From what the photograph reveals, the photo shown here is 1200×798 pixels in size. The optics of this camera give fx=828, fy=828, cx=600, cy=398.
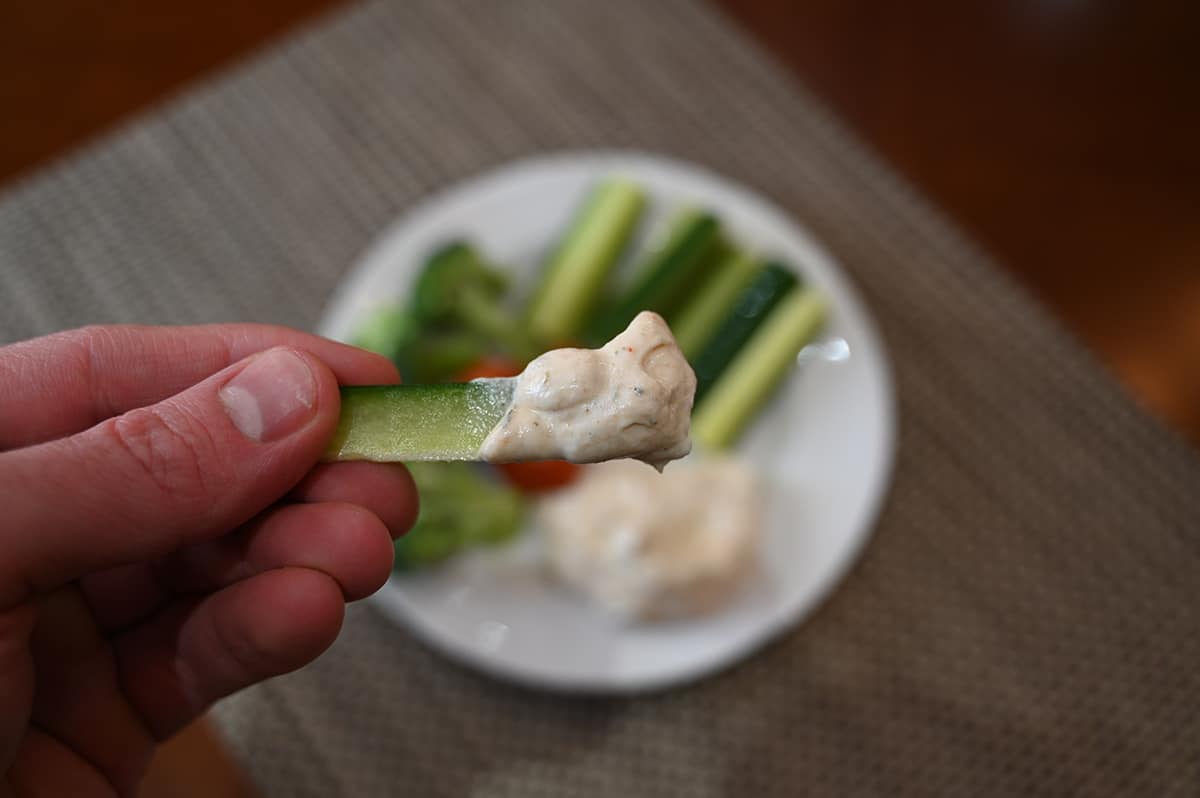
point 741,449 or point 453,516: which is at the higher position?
point 741,449

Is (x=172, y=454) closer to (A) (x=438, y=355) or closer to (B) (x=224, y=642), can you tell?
(B) (x=224, y=642)

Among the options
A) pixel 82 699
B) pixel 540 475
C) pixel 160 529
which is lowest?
pixel 82 699

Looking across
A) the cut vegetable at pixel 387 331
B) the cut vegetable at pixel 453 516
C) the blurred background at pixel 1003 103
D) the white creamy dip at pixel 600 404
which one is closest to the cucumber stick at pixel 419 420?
the white creamy dip at pixel 600 404

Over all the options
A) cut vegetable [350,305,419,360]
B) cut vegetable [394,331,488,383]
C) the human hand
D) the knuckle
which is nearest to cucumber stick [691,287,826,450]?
cut vegetable [394,331,488,383]

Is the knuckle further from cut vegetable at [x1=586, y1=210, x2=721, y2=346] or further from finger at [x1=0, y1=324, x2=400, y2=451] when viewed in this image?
cut vegetable at [x1=586, y1=210, x2=721, y2=346]

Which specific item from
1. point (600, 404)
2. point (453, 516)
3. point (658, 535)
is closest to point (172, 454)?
point (600, 404)

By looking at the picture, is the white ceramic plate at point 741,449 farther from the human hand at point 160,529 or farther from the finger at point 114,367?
the finger at point 114,367
